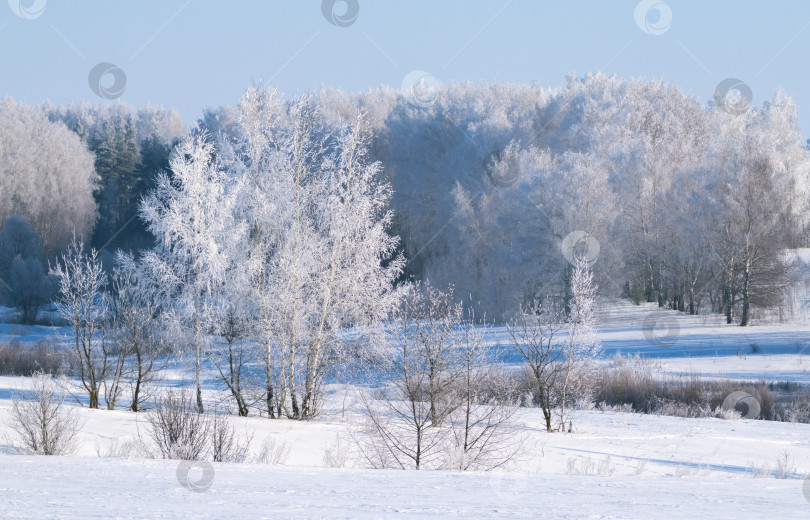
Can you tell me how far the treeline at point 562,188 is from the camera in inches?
1591

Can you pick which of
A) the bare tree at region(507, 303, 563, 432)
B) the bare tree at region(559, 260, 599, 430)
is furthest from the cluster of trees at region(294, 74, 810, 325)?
the bare tree at region(559, 260, 599, 430)

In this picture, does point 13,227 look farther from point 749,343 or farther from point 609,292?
point 749,343

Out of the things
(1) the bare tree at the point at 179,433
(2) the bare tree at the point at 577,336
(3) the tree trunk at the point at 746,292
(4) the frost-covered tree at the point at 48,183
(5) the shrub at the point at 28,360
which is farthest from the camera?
(4) the frost-covered tree at the point at 48,183

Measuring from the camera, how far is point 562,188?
42.1 metres

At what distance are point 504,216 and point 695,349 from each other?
15473 millimetres

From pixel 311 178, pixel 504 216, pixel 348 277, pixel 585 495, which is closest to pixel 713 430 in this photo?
pixel 348 277

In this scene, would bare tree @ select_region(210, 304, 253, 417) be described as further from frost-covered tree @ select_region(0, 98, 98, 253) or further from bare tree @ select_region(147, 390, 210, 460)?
frost-covered tree @ select_region(0, 98, 98, 253)

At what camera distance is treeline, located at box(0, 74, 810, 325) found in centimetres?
4041

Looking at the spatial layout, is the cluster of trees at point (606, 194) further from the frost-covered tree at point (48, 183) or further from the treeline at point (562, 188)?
the frost-covered tree at point (48, 183)

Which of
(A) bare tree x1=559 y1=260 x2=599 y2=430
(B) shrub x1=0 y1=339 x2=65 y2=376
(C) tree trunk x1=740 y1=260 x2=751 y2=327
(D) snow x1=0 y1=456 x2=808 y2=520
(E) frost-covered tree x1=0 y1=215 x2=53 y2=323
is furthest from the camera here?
(E) frost-covered tree x1=0 y1=215 x2=53 y2=323

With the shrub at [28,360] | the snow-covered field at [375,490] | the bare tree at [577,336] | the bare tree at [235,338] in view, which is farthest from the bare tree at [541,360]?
the shrub at [28,360]

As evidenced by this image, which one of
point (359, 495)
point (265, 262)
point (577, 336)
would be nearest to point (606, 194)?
point (577, 336)

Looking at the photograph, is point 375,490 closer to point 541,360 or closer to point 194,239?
point 541,360

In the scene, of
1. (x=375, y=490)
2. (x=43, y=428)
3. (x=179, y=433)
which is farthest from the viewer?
(x=43, y=428)
